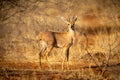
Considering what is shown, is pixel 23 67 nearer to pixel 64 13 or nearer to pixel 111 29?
pixel 64 13

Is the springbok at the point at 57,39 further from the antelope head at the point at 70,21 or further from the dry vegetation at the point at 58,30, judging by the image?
the dry vegetation at the point at 58,30

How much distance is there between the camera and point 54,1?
7.93 metres

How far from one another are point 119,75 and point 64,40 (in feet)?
5.52

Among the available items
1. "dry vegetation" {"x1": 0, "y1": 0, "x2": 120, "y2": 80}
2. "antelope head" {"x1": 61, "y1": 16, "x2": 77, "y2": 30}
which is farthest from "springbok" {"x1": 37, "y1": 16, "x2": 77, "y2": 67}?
"dry vegetation" {"x1": 0, "y1": 0, "x2": 120, "y2": 80}

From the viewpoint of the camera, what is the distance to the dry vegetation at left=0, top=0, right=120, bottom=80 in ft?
24.6

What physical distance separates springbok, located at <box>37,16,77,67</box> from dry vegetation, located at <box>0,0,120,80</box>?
0.10 m

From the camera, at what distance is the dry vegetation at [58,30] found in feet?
24.6

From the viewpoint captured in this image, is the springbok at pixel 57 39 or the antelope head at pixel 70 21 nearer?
the springbok at pixel 57 39

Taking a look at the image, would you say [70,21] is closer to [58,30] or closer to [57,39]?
[58,30]

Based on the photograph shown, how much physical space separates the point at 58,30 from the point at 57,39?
24 centimetres

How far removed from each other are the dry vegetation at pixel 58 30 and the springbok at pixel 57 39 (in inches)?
4.1

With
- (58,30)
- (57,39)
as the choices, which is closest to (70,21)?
(58,30)

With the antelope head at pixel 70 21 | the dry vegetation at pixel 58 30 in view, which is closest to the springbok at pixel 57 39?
the antelope head at pixel 70 21

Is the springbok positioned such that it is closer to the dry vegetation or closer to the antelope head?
the antelope head
